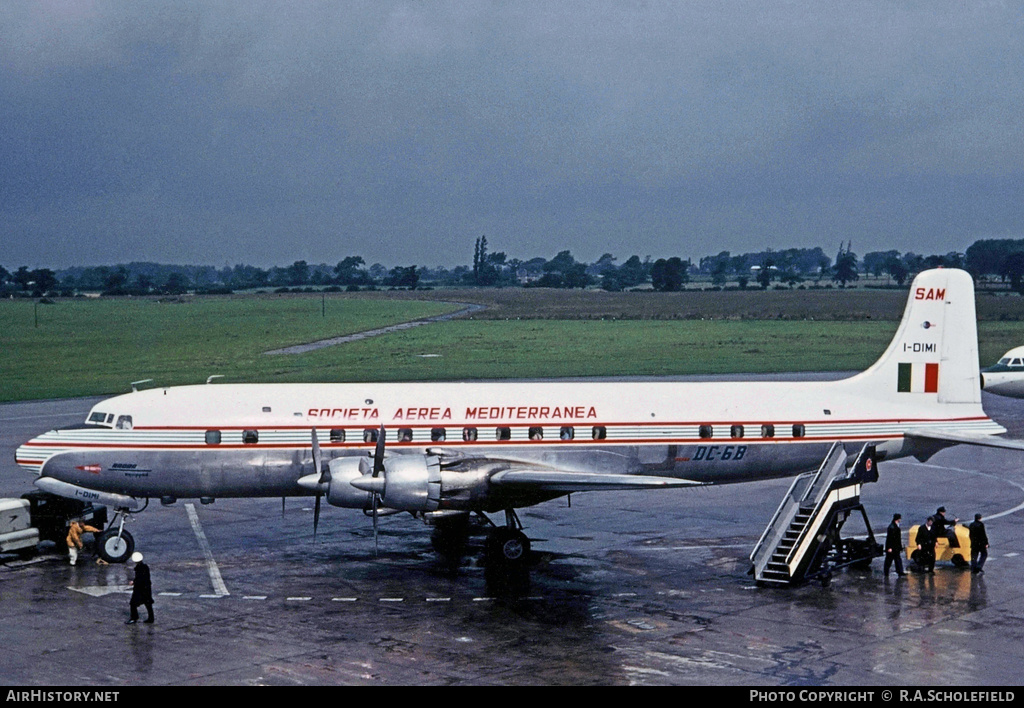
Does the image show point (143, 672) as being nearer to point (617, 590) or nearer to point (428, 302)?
point (617, 590)

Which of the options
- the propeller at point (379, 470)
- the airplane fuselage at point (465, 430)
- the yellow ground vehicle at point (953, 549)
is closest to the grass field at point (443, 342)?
the airplane fuselage at point (465, 430)

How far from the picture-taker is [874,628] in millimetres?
22516

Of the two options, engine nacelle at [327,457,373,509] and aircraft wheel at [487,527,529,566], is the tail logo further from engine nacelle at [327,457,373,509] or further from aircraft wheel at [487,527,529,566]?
engine nacelle at [327,457,373,509]

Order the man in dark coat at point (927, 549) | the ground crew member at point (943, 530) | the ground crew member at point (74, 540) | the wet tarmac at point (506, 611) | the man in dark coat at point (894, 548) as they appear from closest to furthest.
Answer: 1. the wet tarmac at point (506, 611)
2. the man in dark coat at point (894, 548)
3. the man in dark coat at point (927, 549)
4. the ground crew member at point (943, 530)
5. the ground crew member at point (74, 540)

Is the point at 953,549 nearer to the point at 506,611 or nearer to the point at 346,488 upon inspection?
the point at 506,611

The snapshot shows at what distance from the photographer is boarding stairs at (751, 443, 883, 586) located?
2623 cm

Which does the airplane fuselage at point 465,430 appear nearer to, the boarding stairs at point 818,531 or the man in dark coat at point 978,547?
the boarding stairs at point 818,531

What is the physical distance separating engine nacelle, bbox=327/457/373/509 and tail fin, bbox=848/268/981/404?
565 inches

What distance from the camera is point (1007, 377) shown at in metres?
53.1

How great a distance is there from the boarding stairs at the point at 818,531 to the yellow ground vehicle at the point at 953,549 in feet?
2.82

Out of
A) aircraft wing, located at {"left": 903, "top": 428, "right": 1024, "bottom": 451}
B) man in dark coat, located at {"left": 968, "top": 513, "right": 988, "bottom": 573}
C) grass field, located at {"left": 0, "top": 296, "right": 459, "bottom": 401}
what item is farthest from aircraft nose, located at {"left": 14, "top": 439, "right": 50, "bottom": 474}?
grass field, located at {"left": 0, "top": 296, "right": 459, "bottom": 401}

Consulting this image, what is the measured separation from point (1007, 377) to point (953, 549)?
28402mm

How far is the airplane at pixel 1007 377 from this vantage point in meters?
53.0
